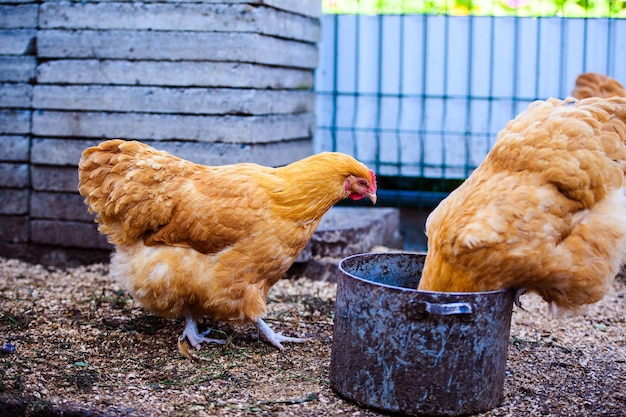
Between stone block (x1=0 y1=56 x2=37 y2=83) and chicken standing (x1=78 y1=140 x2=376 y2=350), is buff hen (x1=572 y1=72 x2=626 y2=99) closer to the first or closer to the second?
chicken standing (x1=78 y1=140 x2=376 y2=350)

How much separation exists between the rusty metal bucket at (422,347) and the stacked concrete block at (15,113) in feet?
11.6

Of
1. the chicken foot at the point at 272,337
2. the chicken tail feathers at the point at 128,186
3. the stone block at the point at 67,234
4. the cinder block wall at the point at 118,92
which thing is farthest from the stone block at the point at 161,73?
the chicken foot at the point at 272,337

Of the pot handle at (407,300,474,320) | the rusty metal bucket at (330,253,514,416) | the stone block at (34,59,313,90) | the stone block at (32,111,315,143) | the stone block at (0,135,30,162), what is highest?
the stone block at (34,59,313,90)

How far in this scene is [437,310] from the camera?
9.09ft

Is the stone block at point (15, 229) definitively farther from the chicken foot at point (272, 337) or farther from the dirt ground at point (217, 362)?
the chicken foot at point (272, 337)

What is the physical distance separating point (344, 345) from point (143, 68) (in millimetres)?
3061

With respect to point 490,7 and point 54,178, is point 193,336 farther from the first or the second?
point 490,7

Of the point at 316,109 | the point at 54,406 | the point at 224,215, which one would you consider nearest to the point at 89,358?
the point at 54,406

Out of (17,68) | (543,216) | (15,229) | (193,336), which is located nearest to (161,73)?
(17,68)

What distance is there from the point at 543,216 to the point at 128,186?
2.07 m

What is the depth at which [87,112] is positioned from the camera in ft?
17.7

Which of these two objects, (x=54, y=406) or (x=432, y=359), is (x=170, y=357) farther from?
(x=432, y=359)

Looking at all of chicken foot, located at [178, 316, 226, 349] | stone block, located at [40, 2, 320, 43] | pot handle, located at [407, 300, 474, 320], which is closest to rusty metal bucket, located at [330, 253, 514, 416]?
pot handle, located at [407, 300, 474, 320]

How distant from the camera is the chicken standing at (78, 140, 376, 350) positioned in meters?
3.63
